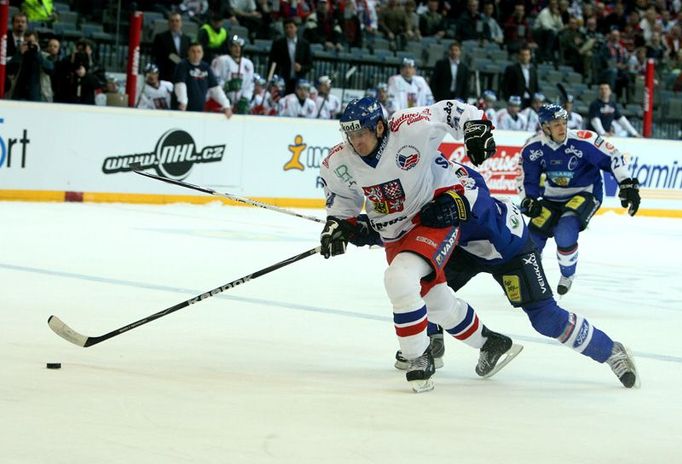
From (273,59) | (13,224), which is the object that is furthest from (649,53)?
(13,224)

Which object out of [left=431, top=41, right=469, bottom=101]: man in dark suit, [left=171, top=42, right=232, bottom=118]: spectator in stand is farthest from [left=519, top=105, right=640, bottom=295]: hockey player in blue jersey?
[left=431, top=41, right=469, bottom=101]: man in dark suit

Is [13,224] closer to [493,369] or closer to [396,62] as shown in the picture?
[493,369]

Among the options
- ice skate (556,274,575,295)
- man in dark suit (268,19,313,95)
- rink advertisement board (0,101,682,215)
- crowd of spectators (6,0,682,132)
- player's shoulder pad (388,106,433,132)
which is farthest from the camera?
man in dark suit (268,19,313,95)

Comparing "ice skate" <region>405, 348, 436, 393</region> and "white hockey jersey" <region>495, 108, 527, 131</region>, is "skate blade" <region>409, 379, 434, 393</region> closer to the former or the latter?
"ice skate" <region>405, 348, 436, 393</region>

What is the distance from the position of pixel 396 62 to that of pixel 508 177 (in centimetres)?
269

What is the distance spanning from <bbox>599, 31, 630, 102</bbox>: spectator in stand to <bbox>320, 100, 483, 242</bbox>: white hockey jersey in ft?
50.2

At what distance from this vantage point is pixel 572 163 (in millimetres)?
9016

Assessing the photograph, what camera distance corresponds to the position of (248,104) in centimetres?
1552

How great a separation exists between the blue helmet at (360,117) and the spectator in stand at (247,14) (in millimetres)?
12521

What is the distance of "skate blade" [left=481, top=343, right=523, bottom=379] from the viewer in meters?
5.43

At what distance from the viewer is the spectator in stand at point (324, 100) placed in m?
16.1

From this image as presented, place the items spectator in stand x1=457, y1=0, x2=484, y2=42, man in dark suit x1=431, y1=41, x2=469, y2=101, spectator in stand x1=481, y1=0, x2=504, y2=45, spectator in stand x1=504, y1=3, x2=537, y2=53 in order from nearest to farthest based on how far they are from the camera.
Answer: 1. man in dark suit x1=431, y1=41, x2=469, y2=101
2. spectator in stand x1=457, y1=0, x2=484, y2=42
3. spectator in stand x1=481, y1=0, x2=504, y2=45
4. spectator in stand x1=504, y1=3, x2=537, y2=53

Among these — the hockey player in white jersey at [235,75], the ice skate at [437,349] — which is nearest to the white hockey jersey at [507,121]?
the hockey player in white jersey at [235,75]

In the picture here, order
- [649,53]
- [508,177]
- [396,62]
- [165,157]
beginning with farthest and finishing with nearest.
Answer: [649,53], [396,62], [508,177], [165,157]
